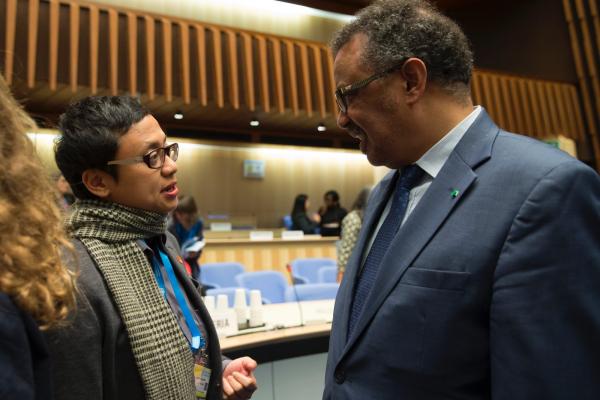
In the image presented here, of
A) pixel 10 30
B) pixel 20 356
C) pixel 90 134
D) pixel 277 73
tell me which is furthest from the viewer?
pixel 277 73

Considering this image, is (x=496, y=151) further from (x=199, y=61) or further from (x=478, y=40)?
(x=478, y=40)

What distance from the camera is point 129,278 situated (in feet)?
4.14

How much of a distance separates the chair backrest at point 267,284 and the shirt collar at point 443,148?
10.5ft

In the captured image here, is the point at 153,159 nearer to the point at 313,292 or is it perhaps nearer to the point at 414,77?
the point at 414,77

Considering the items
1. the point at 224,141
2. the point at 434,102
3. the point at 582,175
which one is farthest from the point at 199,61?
the point at 582,175

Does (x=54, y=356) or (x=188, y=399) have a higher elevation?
(x=54, y=356)

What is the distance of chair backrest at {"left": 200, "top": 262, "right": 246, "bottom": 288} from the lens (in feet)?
16.2

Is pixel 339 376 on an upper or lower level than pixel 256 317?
upper

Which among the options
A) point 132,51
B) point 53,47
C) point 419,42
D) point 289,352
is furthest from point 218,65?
point 419,42

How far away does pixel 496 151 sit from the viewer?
1.10 meters

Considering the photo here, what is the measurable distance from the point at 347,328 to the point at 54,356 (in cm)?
64

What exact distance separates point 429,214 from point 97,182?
2.89 ft

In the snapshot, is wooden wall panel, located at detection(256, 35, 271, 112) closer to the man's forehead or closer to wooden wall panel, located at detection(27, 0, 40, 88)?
wooden wall panel, located at detection(27, 0, 40, 88)

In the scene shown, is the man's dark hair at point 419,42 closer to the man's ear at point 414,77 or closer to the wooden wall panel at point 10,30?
the man's ear at point 414,77
